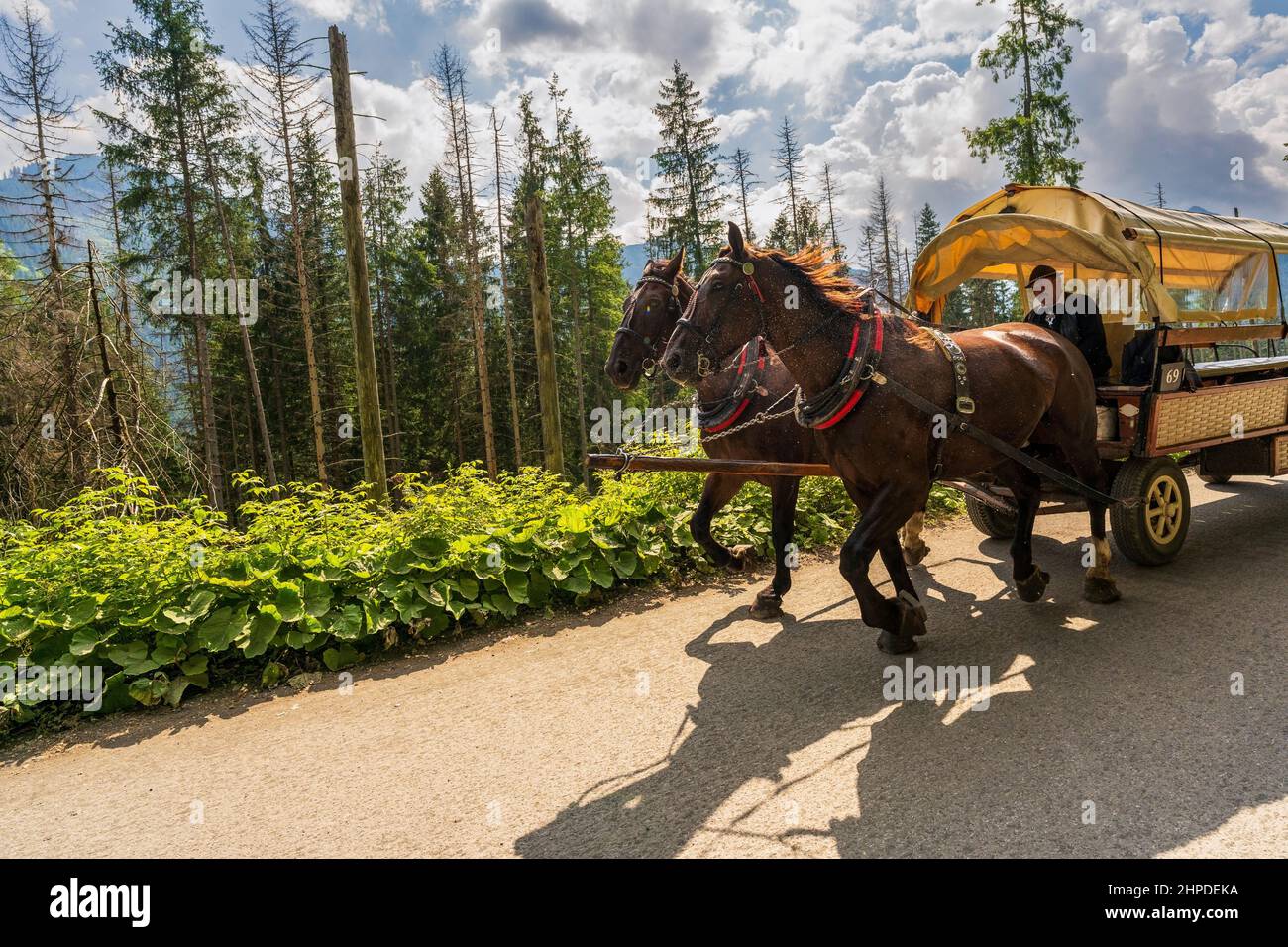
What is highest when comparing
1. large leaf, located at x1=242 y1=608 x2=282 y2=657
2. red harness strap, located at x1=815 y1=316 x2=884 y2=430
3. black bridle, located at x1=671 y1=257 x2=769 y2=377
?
black bridle, located at x1=671 y1=257 x2=769 y2=377

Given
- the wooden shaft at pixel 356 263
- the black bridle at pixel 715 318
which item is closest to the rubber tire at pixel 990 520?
the black bridle at pixel 715 318

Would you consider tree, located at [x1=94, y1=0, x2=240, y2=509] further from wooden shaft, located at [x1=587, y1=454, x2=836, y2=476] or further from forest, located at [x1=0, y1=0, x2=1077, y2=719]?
wooden shaft, located at [x1=587, y1=454, x2=836, y2=476]

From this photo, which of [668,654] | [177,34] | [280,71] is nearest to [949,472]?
[668,654]

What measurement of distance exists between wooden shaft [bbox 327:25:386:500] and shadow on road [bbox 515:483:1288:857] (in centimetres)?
Result: 507

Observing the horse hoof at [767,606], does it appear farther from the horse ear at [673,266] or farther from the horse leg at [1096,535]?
the horse ear at [673,266]

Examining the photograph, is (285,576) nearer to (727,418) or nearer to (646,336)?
(646,336)

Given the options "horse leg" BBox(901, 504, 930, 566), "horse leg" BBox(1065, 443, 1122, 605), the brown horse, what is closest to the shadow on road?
"horse leg" BBox(1065, 443, 1122, 605)

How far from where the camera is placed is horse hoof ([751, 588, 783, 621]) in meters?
5.64

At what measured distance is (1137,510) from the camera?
18.1 ft

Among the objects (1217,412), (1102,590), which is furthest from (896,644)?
(1217,412)

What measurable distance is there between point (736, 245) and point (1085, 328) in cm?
373

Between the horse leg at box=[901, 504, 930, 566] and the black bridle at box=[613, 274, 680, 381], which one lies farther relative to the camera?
the horse leg at box=[901, 504, 930, 566]

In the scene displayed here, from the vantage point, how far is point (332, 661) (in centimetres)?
509

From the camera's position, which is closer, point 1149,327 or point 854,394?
point 854,394
